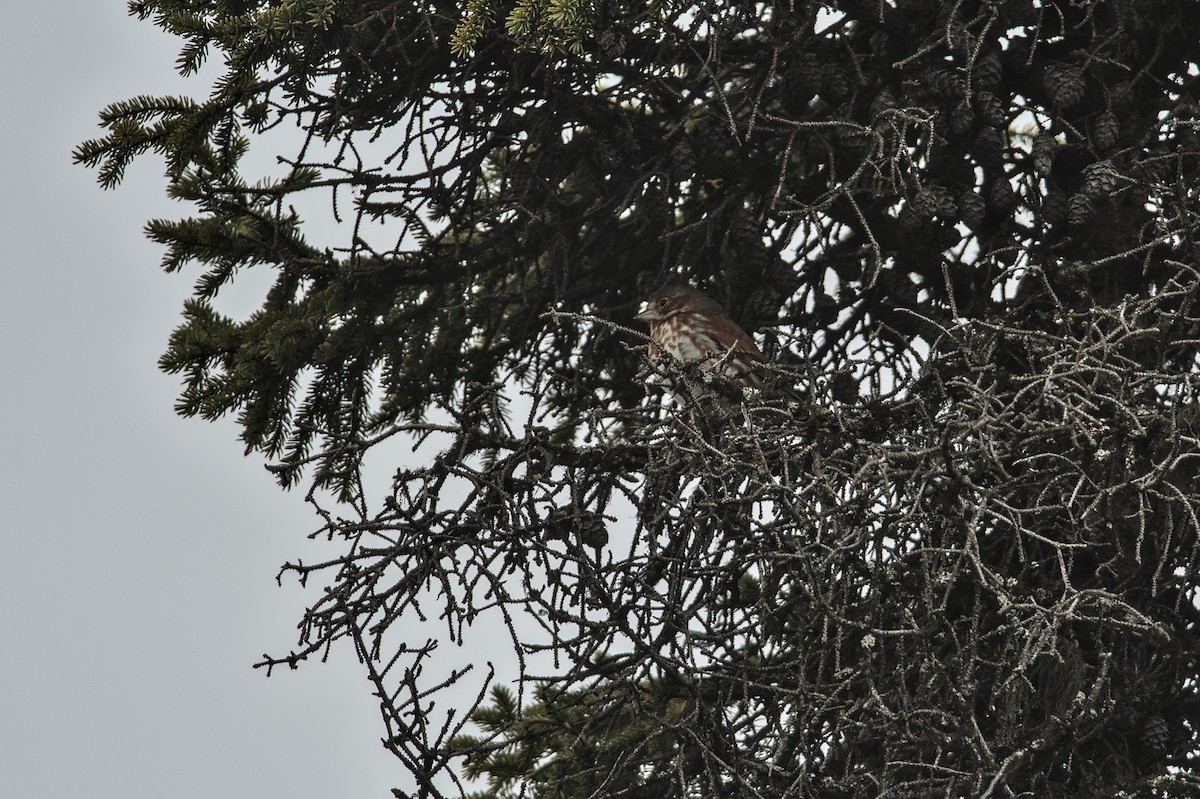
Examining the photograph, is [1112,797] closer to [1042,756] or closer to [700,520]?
[1042,756]

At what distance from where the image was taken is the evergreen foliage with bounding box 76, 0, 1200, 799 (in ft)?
16.5

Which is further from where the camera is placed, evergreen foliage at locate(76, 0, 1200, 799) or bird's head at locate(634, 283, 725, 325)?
bird's head at locate(634, 283, 725, 325)

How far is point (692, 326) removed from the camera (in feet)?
23.2

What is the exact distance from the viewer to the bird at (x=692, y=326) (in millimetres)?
6879

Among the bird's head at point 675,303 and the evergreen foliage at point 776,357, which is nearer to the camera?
the evergreen foliage at point 776,357

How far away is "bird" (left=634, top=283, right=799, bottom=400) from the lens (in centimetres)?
688

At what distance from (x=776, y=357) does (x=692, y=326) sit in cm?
127

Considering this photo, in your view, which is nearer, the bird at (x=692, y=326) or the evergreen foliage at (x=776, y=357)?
the evergreen foliage at (x=776, y=357)

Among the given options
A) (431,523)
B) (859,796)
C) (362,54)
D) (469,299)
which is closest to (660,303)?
(469,299)

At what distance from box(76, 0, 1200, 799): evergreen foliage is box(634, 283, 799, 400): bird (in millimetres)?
113

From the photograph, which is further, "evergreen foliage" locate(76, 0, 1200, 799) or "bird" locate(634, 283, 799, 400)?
"bird" locate(634, 283, 799, 400)

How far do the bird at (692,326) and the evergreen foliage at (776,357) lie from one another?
113mm

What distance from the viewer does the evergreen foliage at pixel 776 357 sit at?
16.5ft

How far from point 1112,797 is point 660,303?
2.97 m
